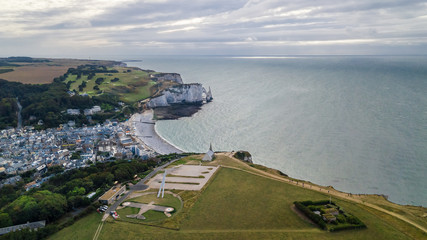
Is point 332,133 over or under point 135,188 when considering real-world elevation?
over

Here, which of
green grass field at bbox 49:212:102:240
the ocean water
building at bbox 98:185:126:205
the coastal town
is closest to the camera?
green grass field at bbox 49:212:102:240

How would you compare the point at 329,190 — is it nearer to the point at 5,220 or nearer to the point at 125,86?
the point at 5,220

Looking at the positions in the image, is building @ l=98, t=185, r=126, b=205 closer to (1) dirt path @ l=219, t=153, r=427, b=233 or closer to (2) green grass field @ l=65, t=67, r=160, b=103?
(1) dirt path @ l=219, t=153, r=427, b=233

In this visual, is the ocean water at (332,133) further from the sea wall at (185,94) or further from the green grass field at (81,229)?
the green grass field at (81,229)

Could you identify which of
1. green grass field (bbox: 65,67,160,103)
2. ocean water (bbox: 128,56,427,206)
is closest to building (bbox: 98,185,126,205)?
ocean water (bbox: 128,56,427,206)

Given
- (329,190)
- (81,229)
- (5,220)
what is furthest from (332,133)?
(5,220)

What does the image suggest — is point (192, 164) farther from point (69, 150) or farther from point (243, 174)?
point (69, 150)

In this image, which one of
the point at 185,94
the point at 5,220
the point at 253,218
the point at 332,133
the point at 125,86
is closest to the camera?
the point at 5,220
